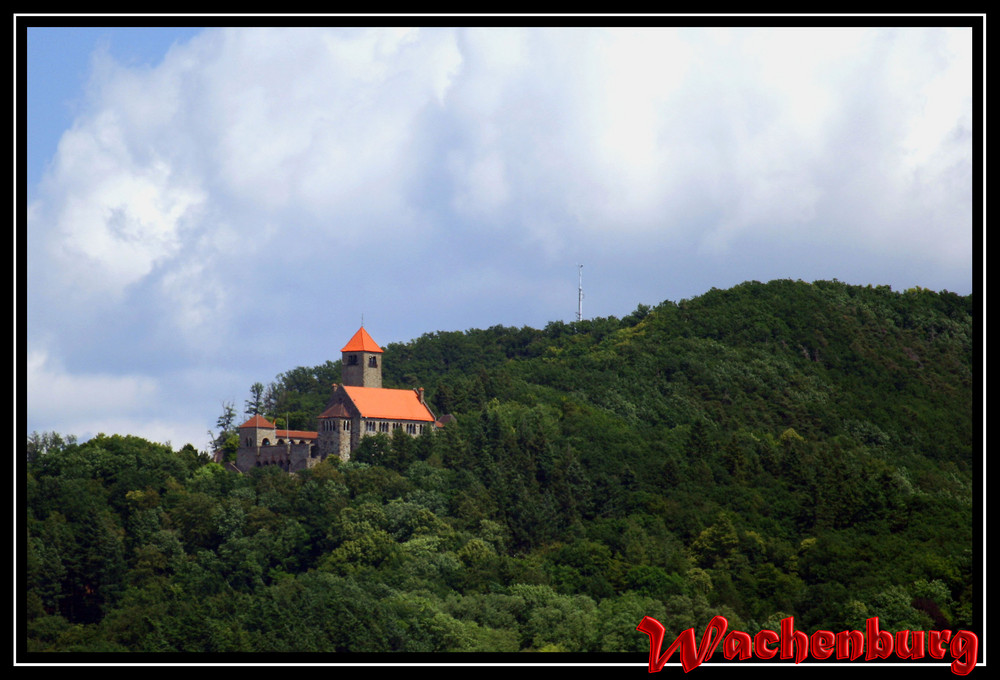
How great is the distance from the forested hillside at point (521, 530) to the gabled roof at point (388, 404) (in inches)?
88.3

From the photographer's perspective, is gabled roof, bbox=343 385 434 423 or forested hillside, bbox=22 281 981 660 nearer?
forested hillside, bbox=22 281 981 660

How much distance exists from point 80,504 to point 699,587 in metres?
37.5

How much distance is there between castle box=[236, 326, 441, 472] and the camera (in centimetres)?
8625

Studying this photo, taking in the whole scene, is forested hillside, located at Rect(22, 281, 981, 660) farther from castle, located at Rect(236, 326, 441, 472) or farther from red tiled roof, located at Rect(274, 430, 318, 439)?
red tiled roof, located at Rect(274, 430, 318, 439)

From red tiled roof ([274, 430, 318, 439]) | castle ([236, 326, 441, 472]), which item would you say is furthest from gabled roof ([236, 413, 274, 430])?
red tiled roof ([274, 430, 318, 439])

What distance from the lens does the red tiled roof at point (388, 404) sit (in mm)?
87062

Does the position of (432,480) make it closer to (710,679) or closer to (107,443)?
(107,443)

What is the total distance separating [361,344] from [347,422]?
7420 mm

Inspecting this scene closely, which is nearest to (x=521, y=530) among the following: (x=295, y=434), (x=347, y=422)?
(x=347, y=422)

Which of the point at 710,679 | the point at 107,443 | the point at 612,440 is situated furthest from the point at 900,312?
the point at 710,679

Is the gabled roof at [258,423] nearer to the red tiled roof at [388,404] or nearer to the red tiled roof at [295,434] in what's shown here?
the red tiled roof at [295,434]

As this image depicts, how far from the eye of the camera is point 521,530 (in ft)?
267
